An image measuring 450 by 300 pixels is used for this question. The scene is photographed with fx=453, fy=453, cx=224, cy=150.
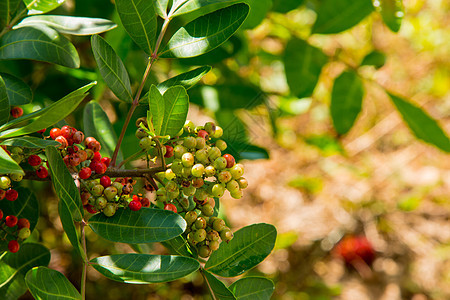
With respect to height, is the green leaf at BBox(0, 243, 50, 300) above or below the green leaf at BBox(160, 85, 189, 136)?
below

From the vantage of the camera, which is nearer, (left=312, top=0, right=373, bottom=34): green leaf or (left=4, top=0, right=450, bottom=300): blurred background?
(left=312, top=0, right=373, bottom=34): green leaf

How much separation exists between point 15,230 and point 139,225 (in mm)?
284

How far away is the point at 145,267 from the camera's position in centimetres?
69

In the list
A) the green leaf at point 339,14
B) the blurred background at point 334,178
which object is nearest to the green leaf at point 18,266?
the blurred background at point 334,178

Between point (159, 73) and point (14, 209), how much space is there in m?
0.98

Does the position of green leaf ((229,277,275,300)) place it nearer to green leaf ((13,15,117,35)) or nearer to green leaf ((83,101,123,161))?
green leaf ((83,101,123,161))

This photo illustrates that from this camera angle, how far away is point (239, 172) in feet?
2.33

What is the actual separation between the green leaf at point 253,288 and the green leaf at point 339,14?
908mm

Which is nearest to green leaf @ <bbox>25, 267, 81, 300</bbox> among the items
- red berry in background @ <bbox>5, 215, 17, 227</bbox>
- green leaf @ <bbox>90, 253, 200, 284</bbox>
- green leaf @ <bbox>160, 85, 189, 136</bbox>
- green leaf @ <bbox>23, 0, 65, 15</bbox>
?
green leaf @ <bbox>90, 253, 200, 284</bbox>

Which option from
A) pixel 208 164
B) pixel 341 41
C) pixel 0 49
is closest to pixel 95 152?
pixel 208 164

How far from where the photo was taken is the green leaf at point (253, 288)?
769mm

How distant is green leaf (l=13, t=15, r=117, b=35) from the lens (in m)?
0.84

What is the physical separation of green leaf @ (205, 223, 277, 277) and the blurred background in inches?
34.3

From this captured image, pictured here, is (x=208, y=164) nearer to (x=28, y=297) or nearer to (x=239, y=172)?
(x=239, y=172)
